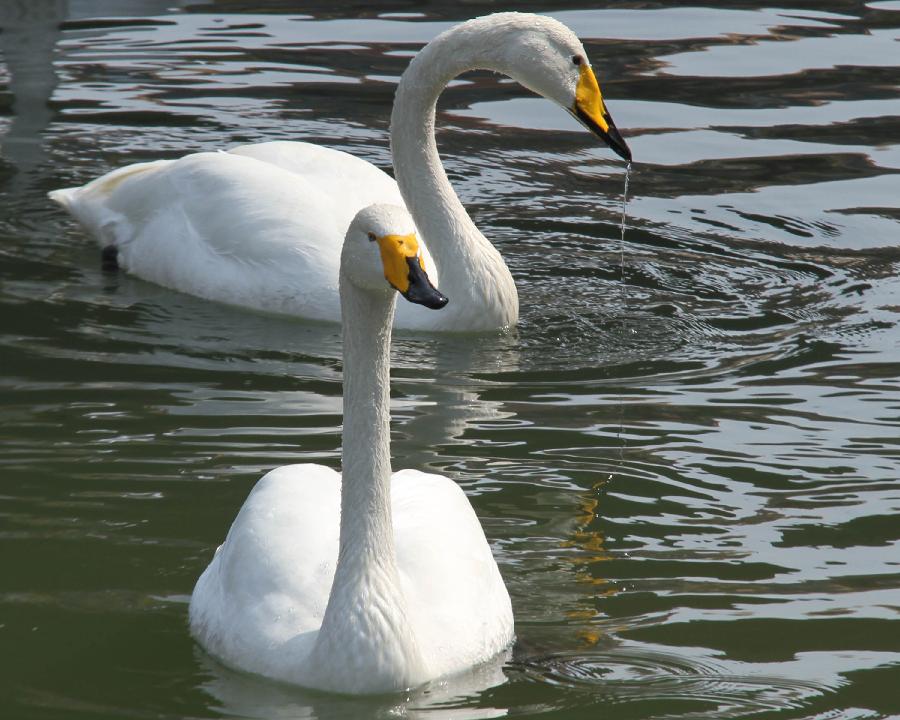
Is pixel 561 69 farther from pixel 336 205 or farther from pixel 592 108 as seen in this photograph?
pixel 336 205

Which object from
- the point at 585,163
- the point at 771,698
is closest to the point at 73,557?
the point at 771,698

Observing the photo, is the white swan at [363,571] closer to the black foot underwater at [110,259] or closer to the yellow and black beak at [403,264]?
the yellow and black beak at [403,264]

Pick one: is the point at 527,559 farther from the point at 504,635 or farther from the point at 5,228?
the point at 5,228

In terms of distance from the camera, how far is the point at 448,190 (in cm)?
982

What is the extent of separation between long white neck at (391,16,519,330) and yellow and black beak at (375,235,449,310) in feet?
13.3

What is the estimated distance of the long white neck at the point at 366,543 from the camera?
5.40 m

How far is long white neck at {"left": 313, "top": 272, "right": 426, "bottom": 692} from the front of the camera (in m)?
5.40

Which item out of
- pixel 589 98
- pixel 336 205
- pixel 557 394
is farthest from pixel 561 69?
pixel 557 394

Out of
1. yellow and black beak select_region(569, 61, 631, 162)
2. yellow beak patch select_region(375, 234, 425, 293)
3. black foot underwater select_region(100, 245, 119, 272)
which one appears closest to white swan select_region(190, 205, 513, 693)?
yellow beak patch select_region(375, 234, 425, 293)

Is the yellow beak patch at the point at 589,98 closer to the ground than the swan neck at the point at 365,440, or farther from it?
farther from it

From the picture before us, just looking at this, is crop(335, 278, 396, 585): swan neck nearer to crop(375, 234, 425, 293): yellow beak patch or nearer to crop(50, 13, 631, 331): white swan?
crop(375, 234, 425, 293): yellow beak patch

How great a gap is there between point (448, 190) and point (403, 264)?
465cm

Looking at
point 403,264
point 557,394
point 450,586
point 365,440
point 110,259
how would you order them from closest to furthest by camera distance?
point 403,264 < point 365,440 < point 450,586 < point 557,394 < point 110,259

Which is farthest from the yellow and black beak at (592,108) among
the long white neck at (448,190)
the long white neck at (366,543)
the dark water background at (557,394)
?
the long white neck at (366,543)
